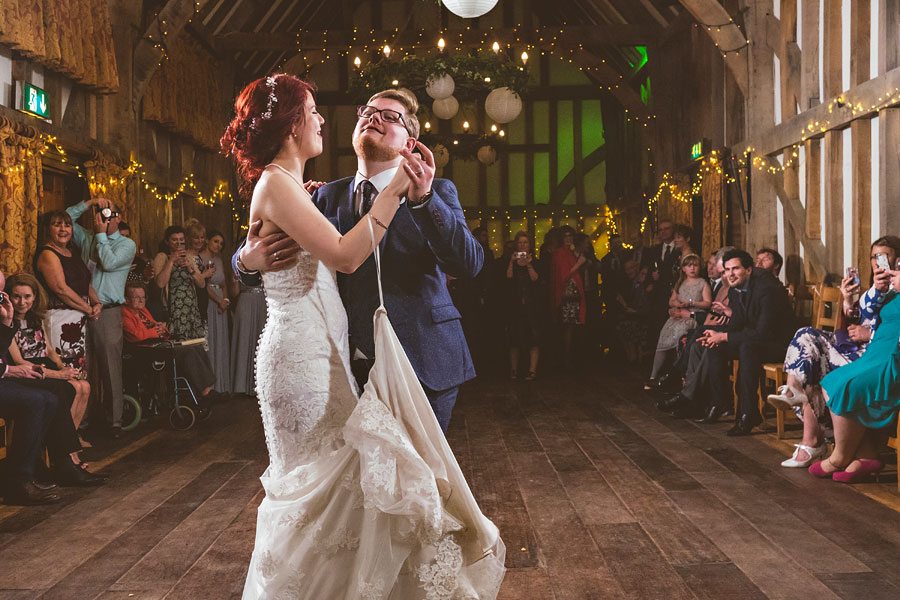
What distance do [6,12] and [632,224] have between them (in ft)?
35.4

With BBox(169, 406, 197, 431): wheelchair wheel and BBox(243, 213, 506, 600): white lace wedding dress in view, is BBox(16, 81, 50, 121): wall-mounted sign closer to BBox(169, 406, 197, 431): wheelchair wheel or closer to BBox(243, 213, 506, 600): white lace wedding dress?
BBox(169, 406, 197, 431): wheelchair wheel

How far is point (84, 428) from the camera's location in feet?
20.8

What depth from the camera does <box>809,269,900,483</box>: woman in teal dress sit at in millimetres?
4227

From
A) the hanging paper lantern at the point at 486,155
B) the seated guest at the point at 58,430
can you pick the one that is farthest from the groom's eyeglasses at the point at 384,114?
the hanging paper lantern at the point at 486,155

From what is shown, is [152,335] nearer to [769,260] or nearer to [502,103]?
[502,103]

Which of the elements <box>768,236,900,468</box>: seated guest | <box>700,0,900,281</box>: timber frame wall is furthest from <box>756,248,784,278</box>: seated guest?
<box>768,236,900,468</box>: seated guest

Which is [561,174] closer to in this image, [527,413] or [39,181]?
[527,413]

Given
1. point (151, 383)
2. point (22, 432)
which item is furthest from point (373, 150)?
point (151, 383)

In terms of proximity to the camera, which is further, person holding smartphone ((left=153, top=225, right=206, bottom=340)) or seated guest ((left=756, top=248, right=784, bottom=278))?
person holding smartphone ((left=153, top=225, right=206, bottom=340))

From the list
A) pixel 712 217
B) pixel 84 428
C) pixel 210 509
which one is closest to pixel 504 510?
pixel 210 509

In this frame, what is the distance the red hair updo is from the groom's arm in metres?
0.35

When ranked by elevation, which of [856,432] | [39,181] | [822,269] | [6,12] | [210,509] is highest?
[6,12]

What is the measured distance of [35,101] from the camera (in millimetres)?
6617

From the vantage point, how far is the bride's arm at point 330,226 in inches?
75.2
